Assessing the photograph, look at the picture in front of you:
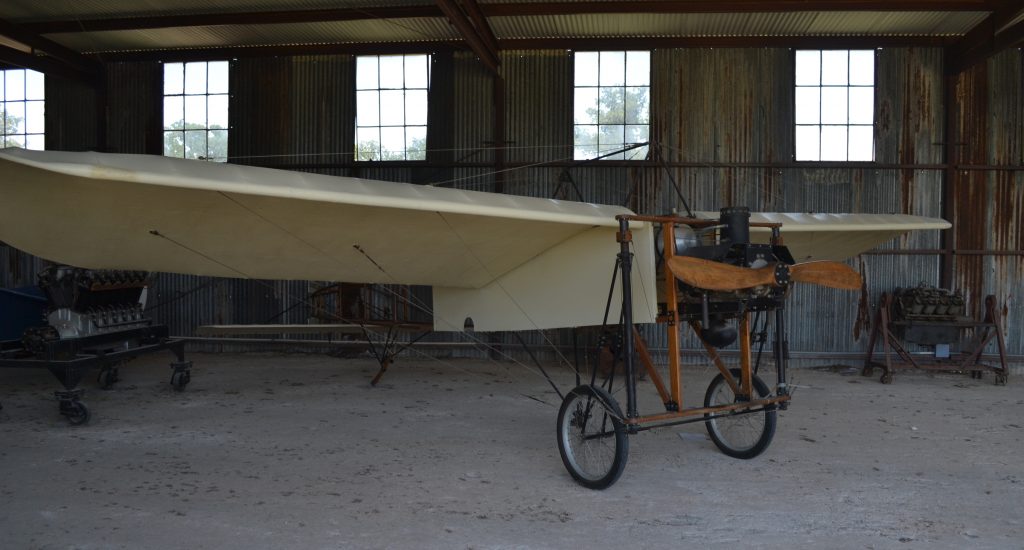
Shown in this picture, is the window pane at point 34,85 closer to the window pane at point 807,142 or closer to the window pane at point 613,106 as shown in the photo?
the window pane at point 613,106

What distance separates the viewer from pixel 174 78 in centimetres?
1177

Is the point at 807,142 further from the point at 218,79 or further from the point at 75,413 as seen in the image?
the point at 75,413

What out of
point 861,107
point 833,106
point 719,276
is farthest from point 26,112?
point 861,107

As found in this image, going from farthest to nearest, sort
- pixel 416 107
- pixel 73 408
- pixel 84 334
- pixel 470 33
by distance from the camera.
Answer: pixel 416 107 < pixel 470 33 < pixel 84 334 < pixel 73 408

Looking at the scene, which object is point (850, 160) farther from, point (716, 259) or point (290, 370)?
point (290, 370)

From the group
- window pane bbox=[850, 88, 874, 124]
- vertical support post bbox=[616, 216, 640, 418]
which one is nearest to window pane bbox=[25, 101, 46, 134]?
vertical support post bbox=[616, 216, 640, 418]

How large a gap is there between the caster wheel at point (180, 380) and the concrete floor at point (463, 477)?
0.37ft

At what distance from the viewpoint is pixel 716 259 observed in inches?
184

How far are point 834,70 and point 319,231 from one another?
9.13 m

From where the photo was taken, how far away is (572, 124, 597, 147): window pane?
1088 cm

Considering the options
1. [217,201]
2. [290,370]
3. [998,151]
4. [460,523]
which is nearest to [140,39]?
[290,370]

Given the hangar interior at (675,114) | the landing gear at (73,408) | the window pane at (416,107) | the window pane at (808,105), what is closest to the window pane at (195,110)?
the hangar interior at (675,114)

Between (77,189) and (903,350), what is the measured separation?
399 inches

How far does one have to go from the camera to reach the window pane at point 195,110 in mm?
11656
